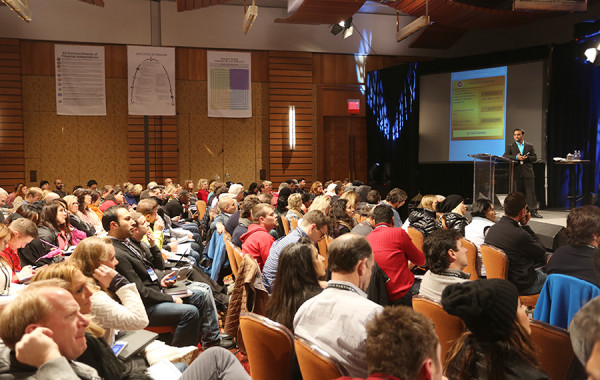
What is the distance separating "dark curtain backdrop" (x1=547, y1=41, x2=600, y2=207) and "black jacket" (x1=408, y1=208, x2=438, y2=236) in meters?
5.81

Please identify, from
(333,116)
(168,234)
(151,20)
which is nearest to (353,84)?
(333,116)

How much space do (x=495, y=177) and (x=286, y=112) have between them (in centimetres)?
701

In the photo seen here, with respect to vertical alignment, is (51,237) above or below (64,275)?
below

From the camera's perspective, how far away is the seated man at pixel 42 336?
153 cm

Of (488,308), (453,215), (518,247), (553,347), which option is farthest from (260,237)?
(488,308)

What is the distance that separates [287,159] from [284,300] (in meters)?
10.9

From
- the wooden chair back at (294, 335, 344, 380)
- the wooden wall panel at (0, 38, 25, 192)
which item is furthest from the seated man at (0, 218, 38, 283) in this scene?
the wooden wall panel at (0, 38, 25, 192)

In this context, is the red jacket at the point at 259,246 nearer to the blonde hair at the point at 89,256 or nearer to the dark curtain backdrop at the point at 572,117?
the blonde hair at the point at 89,256

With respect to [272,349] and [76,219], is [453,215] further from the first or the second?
[76,219]

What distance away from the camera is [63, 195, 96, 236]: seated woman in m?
5.52

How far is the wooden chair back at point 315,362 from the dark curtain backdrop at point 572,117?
9265 millimetres

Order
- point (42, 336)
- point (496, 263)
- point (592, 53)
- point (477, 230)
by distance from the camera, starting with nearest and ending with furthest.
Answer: point (42, 336) → point (496, 263) → point (477, 230) → point (592, 53)

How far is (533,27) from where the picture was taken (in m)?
12.5

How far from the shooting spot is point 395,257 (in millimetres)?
3801
